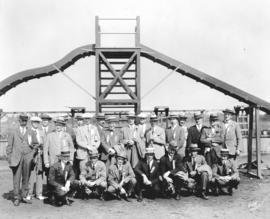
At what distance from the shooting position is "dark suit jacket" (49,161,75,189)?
27.6ft

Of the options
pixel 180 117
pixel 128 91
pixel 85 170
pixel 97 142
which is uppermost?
pixel 128 91

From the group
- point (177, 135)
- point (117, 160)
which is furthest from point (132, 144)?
point (177, 135)

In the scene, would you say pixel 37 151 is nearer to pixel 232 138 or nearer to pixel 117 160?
pixel 117 160

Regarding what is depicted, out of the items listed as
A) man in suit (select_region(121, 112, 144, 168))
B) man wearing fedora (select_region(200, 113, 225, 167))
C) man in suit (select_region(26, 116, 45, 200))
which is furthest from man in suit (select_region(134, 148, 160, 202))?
man in suit (select_region(26, 116, 45, 200))

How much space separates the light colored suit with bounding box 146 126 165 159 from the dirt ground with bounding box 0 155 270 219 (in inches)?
52.8

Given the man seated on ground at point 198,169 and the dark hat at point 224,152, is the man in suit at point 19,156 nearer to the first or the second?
the man seated on ground at point 198,169

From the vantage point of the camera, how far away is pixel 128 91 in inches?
494

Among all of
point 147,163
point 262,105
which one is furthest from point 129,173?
point 262,105

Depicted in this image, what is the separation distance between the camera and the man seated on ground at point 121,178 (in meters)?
8.88

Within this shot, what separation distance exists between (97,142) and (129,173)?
46.0 inches

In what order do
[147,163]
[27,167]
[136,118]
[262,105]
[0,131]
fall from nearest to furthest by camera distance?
1. [27,167]
2. [147,163]
3. [136,118]
4. [262,105]
5. [0,131]

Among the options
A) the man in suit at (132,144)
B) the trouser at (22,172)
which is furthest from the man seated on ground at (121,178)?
the trouser at (22,172)

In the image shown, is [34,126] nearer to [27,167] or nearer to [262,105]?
[27,167]

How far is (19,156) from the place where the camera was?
853 centimetres
